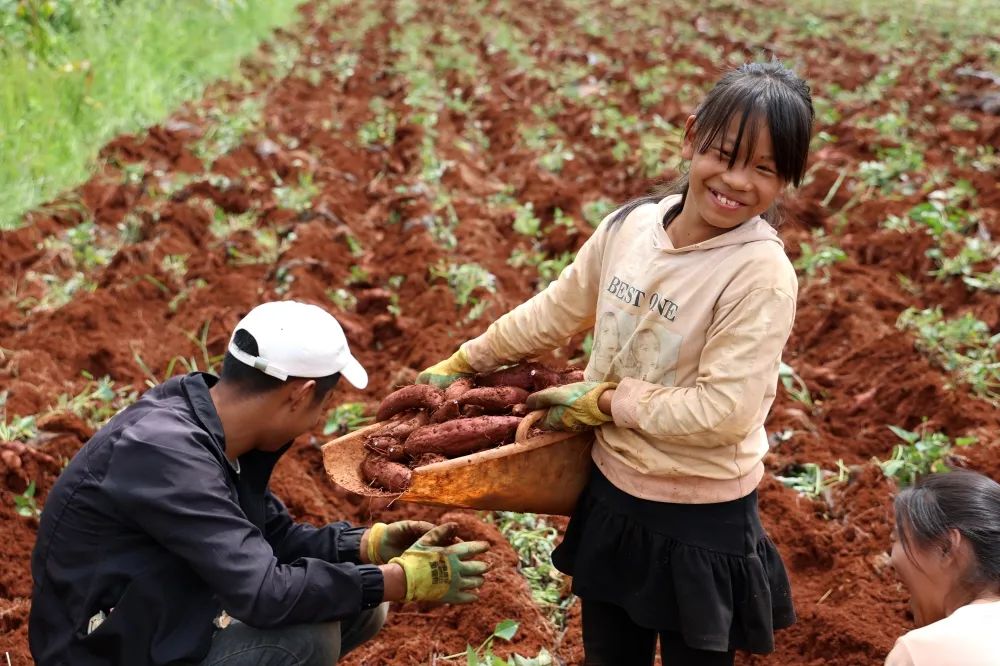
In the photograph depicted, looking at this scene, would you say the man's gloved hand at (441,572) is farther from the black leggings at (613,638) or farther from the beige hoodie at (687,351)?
the beige hoodie at (687,351)

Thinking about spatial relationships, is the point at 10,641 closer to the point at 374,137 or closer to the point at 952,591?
the point at 952,591

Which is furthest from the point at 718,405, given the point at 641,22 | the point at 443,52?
the point at 641,22

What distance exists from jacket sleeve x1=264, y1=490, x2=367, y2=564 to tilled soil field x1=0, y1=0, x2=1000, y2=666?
46 cm

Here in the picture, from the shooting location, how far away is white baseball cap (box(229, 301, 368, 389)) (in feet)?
7.57

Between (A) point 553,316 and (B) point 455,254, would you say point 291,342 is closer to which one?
(A) point 553,316

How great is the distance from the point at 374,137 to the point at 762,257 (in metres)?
6.43

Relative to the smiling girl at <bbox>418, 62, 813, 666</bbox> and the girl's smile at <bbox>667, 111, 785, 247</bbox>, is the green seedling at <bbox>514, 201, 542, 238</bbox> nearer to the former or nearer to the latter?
the smiling girl at <bbox>418, 62, 813, 666</bbox>

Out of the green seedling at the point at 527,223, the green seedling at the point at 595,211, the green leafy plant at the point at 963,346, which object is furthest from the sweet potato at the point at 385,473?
the green seedling at the point at 595,211

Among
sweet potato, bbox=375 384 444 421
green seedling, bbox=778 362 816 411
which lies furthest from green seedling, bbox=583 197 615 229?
sweet potato, bbox=375 384 444 421

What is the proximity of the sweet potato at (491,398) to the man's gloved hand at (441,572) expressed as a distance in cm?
36

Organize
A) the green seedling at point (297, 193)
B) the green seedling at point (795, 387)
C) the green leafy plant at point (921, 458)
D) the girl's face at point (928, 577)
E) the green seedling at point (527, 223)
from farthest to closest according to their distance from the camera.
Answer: the green seedling at point (297, 193)
the green seedling at point (527, 223)
the green seedling at point (795, 387)
the green leafy plant at point (921, 458)
the girl's face at point (928, 577)

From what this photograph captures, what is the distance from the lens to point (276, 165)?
7.24 metres

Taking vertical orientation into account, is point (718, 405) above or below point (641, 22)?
above

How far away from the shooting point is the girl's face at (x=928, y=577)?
1994 millimetres
